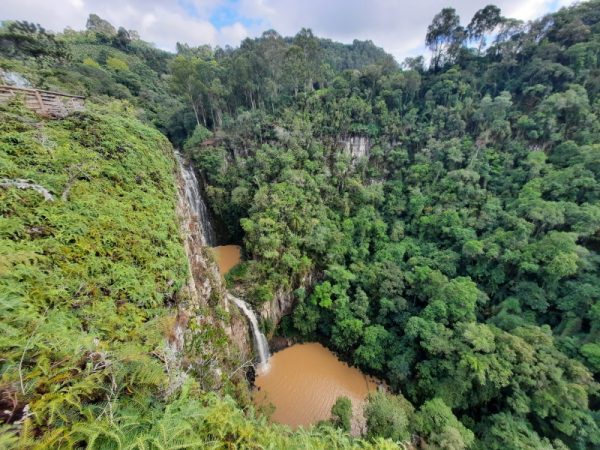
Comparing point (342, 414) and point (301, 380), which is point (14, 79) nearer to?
point (301, 380)

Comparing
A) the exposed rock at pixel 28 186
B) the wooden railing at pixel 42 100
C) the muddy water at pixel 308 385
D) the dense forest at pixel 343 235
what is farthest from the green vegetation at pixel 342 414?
the wooden railing at pixel 42 100

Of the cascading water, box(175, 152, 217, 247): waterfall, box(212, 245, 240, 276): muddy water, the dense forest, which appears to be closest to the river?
the cascading water

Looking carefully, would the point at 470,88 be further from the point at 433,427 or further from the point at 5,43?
the point at 5,43

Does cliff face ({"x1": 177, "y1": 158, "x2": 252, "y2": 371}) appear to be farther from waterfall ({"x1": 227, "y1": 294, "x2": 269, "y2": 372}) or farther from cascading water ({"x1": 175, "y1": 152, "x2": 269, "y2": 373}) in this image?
waterfall ({"x1": 227, "y1": 294, "x2": 269, "y2": 372})

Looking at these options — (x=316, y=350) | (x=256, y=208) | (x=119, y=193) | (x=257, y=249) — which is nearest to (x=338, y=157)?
(x=256, y=208)

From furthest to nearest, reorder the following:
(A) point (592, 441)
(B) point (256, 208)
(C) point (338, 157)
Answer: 1. (C) point (338, 157)
2. (B) point (256, 208)
3. (A) point (592, 441)

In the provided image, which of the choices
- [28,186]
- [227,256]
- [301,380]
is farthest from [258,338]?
[28,186]

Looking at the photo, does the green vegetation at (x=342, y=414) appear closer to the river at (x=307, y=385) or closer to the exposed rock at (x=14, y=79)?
the river at (x=307, y=385)
